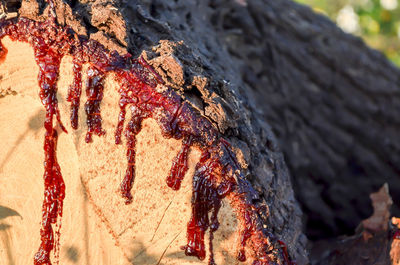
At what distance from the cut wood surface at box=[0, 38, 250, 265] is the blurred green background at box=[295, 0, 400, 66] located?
14.6 feet

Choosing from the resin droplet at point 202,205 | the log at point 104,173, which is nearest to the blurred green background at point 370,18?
the log at point 104,173

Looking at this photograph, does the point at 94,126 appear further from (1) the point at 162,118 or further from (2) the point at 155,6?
(2) the point at 155,6

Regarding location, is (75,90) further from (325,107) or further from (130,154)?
(325,107)

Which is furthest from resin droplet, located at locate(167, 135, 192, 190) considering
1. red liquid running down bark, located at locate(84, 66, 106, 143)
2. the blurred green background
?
the blurred green background

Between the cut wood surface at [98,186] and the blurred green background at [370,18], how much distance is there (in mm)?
4445

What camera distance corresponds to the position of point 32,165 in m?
1.22

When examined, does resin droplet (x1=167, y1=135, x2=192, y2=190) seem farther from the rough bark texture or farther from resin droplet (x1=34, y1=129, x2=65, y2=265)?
the rough bark texture

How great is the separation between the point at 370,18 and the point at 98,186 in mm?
4880

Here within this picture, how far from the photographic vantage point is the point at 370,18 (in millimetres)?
5297

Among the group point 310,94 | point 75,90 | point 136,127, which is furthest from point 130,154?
point 310,94

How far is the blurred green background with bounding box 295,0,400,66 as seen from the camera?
517 cm

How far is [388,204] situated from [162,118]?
96 centimetres

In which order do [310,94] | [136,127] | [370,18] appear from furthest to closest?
[370,18], [310,94], [136,127]

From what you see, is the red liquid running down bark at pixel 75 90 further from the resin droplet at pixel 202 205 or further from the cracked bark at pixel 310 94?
the cracked bark at pixel 310 94
